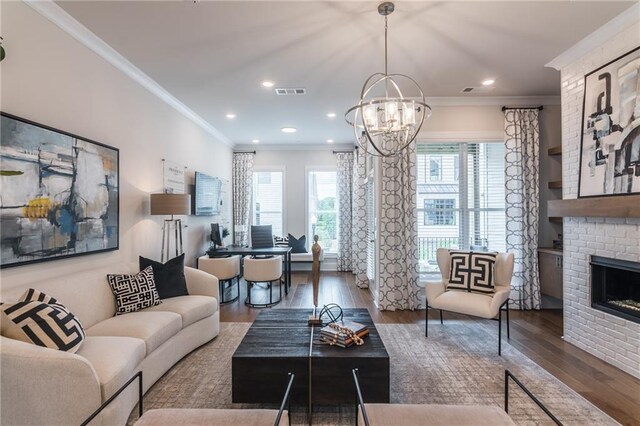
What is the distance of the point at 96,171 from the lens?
2.82m

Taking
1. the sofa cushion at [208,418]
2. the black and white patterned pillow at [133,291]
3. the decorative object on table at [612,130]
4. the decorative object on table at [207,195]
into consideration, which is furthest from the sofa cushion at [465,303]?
the decorative object on table at [207,195]

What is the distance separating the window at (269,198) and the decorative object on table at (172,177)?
103 inches

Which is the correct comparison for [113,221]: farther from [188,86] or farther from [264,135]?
[264,135]

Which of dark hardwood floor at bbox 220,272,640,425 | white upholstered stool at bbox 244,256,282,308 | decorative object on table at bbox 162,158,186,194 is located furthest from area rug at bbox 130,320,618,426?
decorative object on table at bbox 162,158,186,194

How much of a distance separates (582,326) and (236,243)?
19.4 feet

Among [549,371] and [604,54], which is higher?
[604,54]

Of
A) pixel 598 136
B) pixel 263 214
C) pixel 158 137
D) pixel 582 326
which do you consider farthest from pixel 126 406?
pixel 263 214

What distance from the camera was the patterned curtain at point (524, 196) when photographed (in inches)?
163

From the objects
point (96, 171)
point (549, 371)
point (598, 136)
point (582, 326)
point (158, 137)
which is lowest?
point (549, 371)

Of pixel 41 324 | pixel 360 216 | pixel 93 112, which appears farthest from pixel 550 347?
pixel 93 112

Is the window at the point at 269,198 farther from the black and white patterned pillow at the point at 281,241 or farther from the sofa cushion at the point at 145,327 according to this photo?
the sofa cushion at the point at 145,327

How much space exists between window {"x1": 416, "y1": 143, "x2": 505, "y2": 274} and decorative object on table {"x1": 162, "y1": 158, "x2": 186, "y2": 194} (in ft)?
11.4

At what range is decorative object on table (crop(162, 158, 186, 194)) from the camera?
409 cm

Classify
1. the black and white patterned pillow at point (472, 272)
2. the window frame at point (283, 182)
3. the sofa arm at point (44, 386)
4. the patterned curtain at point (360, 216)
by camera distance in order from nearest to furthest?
the sofa arm at point (44, 386)
the black and white patterned pillow at point (472, 272)
the patterned curtain at point (360, 216)
the window frame at point (283, 182)
